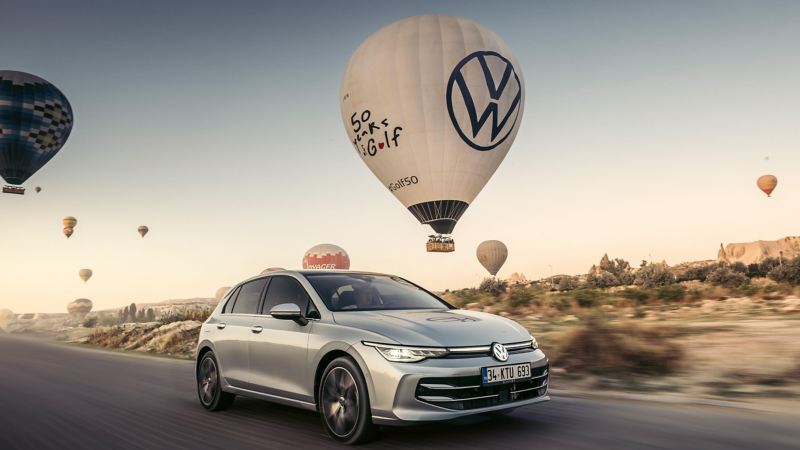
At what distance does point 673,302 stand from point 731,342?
12.2 metres

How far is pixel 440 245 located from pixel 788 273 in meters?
18.8

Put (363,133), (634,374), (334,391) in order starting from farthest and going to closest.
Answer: (363,133), (634,374), (334,391)

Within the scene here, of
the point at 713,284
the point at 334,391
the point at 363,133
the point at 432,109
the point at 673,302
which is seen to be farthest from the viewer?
the point at 363,133

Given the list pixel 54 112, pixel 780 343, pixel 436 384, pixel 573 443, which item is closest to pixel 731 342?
pixel 780 343

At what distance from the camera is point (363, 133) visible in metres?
35.6

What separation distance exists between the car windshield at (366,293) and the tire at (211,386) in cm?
199

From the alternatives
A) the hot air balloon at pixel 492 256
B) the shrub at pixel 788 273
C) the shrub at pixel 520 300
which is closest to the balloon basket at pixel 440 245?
the shrub at pixel 520 300

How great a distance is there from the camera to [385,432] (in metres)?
6.21

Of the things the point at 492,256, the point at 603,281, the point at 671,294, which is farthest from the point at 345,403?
the point at 492,256

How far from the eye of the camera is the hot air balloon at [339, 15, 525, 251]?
109 ft

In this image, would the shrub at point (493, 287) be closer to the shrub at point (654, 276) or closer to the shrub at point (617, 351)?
the shrub at point (654, 276)

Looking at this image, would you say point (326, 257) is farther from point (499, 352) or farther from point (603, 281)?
point (499, 352)

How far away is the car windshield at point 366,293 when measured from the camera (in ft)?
22.5

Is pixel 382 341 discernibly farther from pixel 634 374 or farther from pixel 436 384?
pixel 634 374
